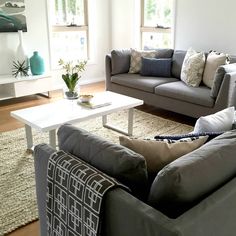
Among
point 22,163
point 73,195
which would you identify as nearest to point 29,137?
point 22,163

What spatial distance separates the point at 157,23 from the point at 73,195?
15.3 feet

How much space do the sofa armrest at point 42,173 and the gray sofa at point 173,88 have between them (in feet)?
6.41

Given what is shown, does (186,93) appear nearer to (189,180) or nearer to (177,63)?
(177,63)

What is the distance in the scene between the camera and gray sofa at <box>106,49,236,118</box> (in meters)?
3.37

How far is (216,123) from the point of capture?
71.2 inches

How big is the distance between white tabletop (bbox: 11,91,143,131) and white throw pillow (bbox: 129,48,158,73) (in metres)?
1.25

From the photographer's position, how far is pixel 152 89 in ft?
13.2

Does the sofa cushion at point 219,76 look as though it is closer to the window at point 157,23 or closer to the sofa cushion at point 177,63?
the sofa cushion at point 177,63

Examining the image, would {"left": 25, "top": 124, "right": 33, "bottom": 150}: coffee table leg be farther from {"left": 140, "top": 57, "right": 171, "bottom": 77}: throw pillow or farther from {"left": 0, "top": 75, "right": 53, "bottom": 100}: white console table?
{"left": 140, "top": 57, "right": 171, "bottom": 77}: throw pillow

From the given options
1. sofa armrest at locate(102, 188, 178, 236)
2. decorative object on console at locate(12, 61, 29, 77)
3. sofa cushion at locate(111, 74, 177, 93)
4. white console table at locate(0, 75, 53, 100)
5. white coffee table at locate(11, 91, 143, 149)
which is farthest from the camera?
decorative object on console at locate(12, 61, 29, 77)

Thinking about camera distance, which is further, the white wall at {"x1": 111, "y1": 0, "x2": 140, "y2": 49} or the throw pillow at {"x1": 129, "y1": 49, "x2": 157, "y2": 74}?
the white wall at {"x1": 111, "y1": 0, "x2": 140, "y2": 49}

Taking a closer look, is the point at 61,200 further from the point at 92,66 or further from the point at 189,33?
the point at 92,66

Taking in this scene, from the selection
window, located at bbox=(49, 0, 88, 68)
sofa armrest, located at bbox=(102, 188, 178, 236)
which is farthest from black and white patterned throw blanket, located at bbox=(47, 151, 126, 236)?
window, located at bbox=(49, 0, 88, 68)

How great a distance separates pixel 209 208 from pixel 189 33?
4.16 meters
